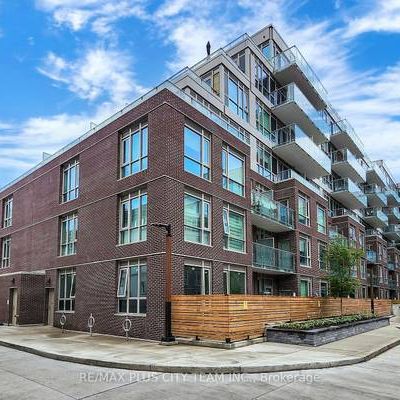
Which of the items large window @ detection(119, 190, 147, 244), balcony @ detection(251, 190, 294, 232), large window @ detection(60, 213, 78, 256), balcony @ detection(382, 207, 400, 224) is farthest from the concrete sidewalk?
balcony @ detection(382, 207, 400, 224)

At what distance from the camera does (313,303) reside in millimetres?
22219

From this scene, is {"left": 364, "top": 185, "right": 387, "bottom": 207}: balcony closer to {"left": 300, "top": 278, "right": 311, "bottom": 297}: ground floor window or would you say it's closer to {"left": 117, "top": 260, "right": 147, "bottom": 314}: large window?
{"left": 300, "top": 278, "right": 311, "bottom": 297}: ground floor window

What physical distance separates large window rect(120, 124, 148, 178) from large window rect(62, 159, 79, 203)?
4.36m

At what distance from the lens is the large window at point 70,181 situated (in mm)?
23281

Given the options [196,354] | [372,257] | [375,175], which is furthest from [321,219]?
[375,175]

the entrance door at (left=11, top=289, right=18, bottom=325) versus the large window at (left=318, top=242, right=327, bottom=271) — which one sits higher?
the large window at (left=318, top=242, right=327, bottom=271)

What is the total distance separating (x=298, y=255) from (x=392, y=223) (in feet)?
159

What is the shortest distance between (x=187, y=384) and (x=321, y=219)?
25.6 m

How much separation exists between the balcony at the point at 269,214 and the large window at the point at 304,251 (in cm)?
173

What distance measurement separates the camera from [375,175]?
59094 mm

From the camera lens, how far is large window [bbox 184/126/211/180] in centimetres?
1889

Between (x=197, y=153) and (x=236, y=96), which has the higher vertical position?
(x=236, y=96)

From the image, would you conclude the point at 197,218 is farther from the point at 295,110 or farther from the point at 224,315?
the point at 295,110

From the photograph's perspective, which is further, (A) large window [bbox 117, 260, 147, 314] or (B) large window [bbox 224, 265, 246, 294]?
(B) large window [bbox 224, 265, 246, 294]
